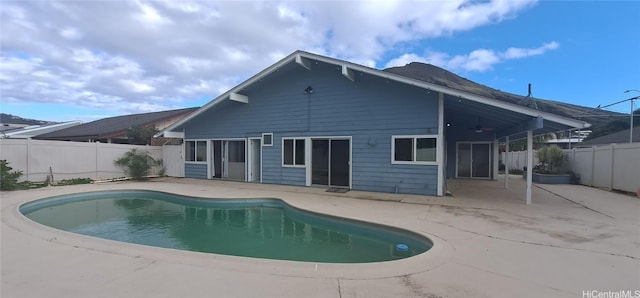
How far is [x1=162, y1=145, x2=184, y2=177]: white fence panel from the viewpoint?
48.9ft

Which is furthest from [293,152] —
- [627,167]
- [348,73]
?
[627,167]

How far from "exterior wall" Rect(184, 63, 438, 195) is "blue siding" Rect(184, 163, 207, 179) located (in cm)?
217

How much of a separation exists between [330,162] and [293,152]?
1518mm

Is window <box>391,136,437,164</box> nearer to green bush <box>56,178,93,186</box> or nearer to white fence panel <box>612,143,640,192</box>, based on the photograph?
white fence panel <box>612,143,640,192</box>

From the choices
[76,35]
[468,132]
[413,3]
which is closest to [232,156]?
[76,35]

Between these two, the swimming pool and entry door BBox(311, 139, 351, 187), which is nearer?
the swimming pool

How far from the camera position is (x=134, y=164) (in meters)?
13.9

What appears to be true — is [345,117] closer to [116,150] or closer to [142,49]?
[142,49]

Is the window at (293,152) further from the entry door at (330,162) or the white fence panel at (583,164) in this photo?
the white fence panel at (583,164)

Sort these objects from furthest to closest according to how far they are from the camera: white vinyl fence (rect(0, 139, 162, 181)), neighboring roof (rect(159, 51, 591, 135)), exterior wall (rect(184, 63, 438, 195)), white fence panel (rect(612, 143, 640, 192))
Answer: white vinyl fence (rect(0, 139, 162, 181)) < white fence panel (rect(612, 143, 640, 192)) < exterior wall (rect(184, 63, 438, 195)) < neighboring roof (rect(159, 51, 591, 135))

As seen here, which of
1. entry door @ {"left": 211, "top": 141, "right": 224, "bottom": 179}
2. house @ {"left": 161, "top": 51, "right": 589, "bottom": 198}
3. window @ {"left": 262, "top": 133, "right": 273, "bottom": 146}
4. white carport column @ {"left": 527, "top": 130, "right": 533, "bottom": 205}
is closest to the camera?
white carport column @ {"left": 527, "top": 130, "right": 533, "bottom": 205}

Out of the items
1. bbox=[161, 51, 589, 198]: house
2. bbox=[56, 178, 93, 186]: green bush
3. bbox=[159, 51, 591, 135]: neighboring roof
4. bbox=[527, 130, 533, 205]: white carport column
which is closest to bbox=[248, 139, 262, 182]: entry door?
bbox=[161, 51, 589, 198]: house

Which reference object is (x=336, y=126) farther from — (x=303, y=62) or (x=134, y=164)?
(x=134, y=164)

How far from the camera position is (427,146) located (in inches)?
367
